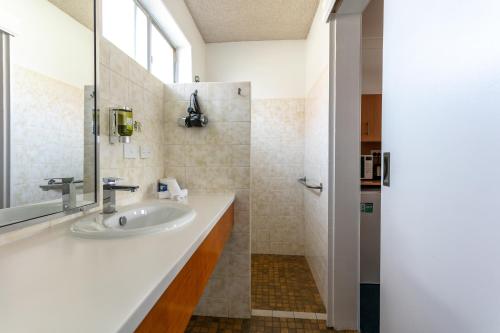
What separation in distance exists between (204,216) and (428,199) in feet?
2.78

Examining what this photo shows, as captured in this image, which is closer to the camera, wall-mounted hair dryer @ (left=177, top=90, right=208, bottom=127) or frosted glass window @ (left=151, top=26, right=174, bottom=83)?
wall-mounted hair dryer @ (left=177, top=90, right=208, bottom=127)

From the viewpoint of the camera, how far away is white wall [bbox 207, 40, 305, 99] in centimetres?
284

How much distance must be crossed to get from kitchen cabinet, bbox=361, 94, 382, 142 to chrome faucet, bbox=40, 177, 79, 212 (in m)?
2.50

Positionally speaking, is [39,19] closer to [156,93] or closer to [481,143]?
[156,93]

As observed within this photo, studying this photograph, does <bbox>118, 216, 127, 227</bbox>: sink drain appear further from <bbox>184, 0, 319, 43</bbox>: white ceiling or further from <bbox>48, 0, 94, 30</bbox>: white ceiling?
<bbox>184, 0, 319, 43</bbox>: white ceiling

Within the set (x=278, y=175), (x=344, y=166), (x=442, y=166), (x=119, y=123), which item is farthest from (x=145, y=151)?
(x=278, y=175)

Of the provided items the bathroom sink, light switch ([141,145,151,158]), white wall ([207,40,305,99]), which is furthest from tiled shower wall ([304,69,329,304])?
light switch ([141,145,151,158])

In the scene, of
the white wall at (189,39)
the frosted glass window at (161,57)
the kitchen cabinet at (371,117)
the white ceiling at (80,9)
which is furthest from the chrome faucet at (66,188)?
the kitchen cabinet at (371,117)

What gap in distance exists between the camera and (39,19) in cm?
82

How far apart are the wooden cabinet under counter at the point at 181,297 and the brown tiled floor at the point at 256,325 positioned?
949 millimetres

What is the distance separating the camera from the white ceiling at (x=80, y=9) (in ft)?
3.08

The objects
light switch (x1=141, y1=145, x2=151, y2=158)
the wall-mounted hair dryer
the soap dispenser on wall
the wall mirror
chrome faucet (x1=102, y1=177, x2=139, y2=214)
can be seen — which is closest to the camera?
the wall mirror

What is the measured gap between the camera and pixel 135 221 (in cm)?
119

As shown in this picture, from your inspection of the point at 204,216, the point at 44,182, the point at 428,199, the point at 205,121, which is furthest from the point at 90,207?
the point at 428,199
